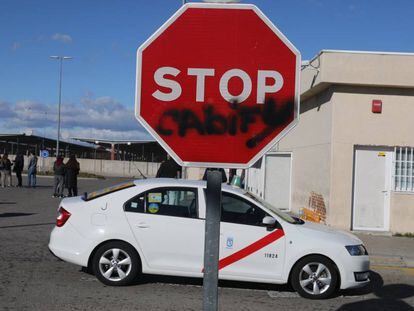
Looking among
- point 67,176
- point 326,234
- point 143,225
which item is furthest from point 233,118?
point 67,176

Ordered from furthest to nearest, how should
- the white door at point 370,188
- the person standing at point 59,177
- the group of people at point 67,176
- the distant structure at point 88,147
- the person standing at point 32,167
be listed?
the distant structure at point 88,147 → the person standing at point 32,167 → the person standing at point 59,177 → the group of people at point 67,176 → the white door at point 370,188

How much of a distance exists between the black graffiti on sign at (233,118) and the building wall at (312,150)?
471 inches

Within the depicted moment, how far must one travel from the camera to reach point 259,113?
7.32 ft

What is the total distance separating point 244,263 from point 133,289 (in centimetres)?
158

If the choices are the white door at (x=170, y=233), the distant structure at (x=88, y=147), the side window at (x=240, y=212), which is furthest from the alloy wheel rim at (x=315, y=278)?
the distant structure at (x=88, y=147)

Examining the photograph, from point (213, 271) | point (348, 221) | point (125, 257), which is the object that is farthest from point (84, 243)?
point (348, 221)

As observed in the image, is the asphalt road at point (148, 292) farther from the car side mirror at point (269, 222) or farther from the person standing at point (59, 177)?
the person standing at point (59, 177)

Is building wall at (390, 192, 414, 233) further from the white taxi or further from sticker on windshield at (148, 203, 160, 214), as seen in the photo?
sticker on windshield at (148, 203, 160, 214)

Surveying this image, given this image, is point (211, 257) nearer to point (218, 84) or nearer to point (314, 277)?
point (218, 84)

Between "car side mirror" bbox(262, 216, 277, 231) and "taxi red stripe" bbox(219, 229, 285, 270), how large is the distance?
0.28 ft

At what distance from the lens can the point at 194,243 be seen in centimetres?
738

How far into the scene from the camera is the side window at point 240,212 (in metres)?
7.44

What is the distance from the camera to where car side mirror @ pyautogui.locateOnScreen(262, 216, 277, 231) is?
7305 mm

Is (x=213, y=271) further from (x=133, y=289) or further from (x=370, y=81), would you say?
(x=370, y=81)
